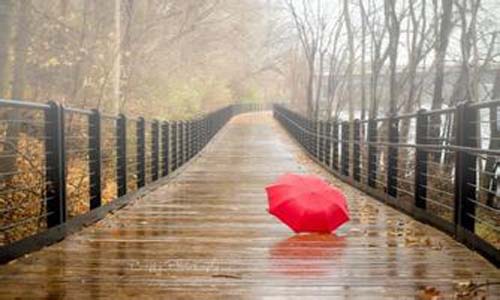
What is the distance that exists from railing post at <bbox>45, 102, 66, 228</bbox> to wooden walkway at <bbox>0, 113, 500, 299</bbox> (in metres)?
0.28

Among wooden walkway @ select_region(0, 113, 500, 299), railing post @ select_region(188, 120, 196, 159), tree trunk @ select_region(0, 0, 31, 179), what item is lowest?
wooden walkway @ select_region(0, 113, 500, 299)

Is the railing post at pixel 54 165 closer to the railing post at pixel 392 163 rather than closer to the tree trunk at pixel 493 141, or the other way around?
the railing post at pixel 392 163

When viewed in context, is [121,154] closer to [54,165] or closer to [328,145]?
[54,165]

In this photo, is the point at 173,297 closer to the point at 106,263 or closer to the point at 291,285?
the point at 291,285

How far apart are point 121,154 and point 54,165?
2.73 m

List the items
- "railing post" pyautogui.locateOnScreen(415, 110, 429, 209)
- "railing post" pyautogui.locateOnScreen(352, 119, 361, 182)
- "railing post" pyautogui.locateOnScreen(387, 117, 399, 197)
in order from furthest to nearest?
"railing post" pyautogui.locateOnScreen(352, 119, 361, 182) < "railing post" pyautogui.locateOnScreen(387, 117, 399, 197) < "railing post" pyautogui.locateOnScreen(415, 110, 429, 209)

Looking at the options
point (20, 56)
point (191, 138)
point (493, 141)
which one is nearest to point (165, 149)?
point (20, 56)

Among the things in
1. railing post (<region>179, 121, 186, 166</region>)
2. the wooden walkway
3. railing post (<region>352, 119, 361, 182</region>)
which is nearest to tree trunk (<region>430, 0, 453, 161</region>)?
railing post (<region>352, 119, 361, 182</region>)

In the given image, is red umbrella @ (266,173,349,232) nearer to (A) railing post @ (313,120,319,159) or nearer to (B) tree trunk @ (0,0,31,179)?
(B) tree trunk @ (0,0,31,179)

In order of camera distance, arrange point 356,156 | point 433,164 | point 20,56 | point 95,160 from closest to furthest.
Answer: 1. point 95,160
2. point 433,164
3. point 356,156
4. point 20,56

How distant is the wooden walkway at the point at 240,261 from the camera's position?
3846 mm

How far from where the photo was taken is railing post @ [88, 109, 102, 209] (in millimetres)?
7031

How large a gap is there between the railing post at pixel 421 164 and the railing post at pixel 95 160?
3.50 meters

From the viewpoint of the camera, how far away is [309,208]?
5.64m
